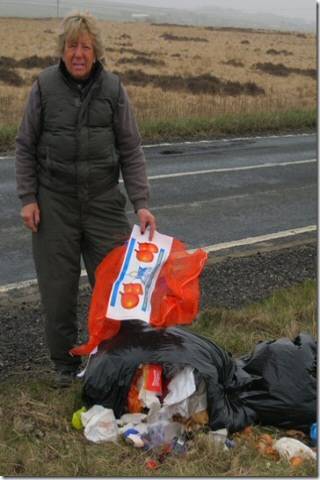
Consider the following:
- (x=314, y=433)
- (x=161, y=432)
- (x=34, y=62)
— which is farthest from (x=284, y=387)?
(x=34, y=62)

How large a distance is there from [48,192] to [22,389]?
1.04 meters

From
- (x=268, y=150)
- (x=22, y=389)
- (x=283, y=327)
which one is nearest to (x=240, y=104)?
(x=268, y=150)

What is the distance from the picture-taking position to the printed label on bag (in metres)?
3.58

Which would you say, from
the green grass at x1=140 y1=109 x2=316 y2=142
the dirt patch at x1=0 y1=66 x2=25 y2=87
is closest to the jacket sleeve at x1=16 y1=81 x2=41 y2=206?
the green grass at x1=140 y1=109 x2=316 y2=142

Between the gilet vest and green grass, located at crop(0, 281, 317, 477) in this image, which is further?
the gilet vest

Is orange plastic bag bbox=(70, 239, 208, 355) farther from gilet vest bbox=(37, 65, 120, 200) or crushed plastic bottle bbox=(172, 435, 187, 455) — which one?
A: crushed plastic bottle bbox=(172, 435, 187, 455)

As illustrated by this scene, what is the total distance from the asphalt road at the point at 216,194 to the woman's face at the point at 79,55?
8.88 ft

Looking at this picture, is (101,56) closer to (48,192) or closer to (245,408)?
(48,192)

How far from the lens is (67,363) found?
411 cm

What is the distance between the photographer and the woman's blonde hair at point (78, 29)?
11.6 ft

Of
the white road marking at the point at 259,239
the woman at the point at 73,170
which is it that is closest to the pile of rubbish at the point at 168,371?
the woman at the point at 73,170

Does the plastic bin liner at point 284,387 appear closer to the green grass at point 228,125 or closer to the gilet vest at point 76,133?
Result: the gilet vest at point 76,133

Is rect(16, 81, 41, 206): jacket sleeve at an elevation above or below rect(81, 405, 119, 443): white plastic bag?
above

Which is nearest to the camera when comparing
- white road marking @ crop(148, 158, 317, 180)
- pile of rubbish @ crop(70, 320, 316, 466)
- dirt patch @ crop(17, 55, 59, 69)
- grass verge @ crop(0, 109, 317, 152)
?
pile of rubbish @ crop(70, 320, 316, 466)
